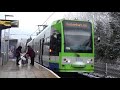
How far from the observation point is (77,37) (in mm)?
13742

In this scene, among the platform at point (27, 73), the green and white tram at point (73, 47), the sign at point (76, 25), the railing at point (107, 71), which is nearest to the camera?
the platform at point (27, 73)

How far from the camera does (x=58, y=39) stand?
46.1 ft

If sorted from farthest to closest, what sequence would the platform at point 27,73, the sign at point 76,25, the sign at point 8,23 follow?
1. the sign at point 8,23
2. the sign at point 76,25
3. the platform at point 27,73

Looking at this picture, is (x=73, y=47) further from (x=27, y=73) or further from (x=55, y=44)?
(x=27, y=73)

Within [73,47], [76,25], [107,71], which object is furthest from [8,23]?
[107,71]

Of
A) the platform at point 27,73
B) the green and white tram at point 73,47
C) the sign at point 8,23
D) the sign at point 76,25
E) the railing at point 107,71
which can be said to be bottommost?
the railing at point 107,71

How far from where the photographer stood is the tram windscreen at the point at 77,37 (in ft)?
44.9

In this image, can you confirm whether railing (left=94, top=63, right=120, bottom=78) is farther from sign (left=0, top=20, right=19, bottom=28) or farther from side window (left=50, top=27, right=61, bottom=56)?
sign (left=0, top=20, right=19, bottom=28)

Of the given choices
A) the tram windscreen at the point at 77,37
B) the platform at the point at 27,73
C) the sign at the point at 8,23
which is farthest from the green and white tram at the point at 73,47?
the sign at the point at 8,23

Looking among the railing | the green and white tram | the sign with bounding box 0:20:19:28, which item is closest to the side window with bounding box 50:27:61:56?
the green and white tram

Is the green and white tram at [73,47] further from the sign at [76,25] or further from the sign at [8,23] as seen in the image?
the sign at [8,23]
